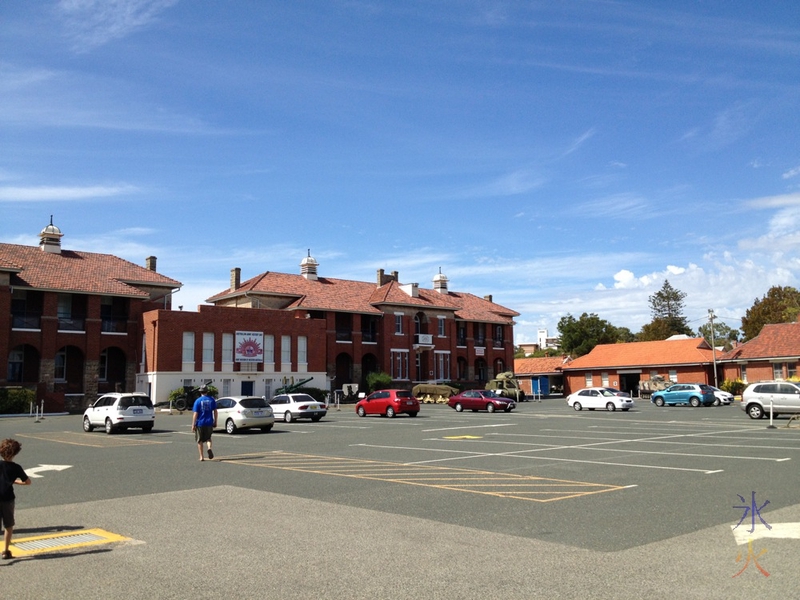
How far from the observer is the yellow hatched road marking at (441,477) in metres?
12.9

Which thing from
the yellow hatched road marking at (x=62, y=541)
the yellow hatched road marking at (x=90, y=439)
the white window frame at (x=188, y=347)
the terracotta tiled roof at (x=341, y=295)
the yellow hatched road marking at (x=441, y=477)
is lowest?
the yellow hatched road marking at (x=90, y=439)

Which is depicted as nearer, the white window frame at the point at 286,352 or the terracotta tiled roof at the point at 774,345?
the white window frame at the point at 286,352

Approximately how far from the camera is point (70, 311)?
5322 cm

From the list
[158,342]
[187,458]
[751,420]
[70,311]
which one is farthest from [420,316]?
[187,458]

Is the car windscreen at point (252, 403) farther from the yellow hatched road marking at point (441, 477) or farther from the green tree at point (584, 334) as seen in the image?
the green tree at point (584, 334)

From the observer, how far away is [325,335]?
62281mm

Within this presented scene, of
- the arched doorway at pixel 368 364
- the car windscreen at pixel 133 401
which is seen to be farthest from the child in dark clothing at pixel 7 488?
the arched doorway at pixel 368 364

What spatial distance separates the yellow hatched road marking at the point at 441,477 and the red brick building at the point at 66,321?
3712cm

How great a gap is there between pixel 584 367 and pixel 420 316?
60.1 feet

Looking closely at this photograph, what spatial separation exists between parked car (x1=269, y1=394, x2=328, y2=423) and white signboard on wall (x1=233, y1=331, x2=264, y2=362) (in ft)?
71.4

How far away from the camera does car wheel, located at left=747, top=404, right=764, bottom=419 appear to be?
33.4m

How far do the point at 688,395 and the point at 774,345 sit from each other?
15344 mm

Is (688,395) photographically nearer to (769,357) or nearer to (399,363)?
(769,357)

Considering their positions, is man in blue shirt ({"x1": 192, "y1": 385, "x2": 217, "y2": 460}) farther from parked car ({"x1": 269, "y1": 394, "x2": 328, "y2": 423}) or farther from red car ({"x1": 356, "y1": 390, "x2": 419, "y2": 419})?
red car ({"x1": 356, "y1": 390, "x2": 419, "y2": 419})
